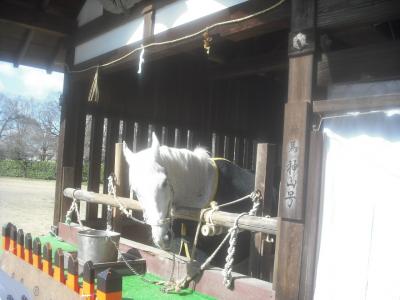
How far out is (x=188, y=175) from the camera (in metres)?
4.38

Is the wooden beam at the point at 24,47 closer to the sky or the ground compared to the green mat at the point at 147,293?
closer to the sky

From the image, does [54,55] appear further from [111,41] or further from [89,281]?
[89,281]

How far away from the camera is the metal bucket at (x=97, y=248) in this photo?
443cm

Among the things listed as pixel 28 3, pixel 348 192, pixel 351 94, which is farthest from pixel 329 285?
pixel 28 3

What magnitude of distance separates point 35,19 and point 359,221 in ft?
18.5

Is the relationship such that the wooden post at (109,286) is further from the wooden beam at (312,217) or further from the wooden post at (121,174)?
the wooden post at (121,174)

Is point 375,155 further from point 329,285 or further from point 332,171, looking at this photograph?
point 329,285

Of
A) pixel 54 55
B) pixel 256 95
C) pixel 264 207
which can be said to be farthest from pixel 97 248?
pixel 256 95

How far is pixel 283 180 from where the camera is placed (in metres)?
3.05

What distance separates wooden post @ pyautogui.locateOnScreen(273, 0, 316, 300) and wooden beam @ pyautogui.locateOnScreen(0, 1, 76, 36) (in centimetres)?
459

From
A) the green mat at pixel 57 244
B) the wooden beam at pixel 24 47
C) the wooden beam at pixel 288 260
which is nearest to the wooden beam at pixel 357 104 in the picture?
the wooden beam at pixel 288 260

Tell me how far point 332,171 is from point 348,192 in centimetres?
18

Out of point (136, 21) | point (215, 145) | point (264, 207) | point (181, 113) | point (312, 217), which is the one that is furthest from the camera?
point (215, 145)

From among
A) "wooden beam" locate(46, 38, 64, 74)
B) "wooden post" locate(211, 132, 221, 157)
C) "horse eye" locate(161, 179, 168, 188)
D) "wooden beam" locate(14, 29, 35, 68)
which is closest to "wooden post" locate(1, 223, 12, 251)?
"horse eye" locate(161, 179, 168, 188)
